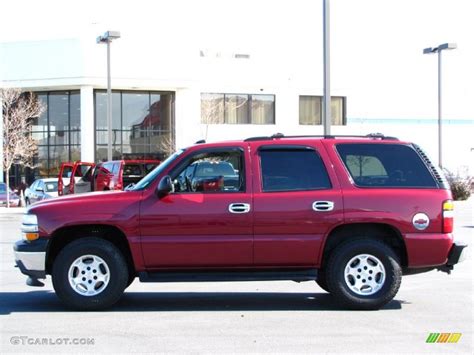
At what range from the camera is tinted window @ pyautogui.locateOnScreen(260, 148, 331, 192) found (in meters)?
7.78

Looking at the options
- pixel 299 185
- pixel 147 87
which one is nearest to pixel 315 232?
pixel 299 185

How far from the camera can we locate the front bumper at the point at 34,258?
7.59 m

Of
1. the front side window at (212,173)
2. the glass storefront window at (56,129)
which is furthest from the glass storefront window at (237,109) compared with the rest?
the front side window at (212,173)

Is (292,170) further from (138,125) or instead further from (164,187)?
(138,125)

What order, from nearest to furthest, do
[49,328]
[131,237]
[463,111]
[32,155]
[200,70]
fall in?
1. [49,328]
2. [131,237]
3. [32,155]
4. [200,70]
5. [463,111]

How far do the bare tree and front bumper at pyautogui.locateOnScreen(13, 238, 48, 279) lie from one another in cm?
2833

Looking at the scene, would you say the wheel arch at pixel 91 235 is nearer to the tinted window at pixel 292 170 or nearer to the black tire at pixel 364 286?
the tinted window at pixel 292 170

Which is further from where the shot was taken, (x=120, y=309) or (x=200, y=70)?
(x=200, y=70)

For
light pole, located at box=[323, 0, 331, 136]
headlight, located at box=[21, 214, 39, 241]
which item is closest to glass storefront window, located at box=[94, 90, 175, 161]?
light pole, located at box=[323, 0, 331, 136]

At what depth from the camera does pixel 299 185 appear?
779cm

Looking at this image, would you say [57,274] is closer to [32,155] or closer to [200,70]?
[32,155]

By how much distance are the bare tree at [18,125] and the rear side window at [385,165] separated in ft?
96.3

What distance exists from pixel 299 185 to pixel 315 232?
1.86 ft

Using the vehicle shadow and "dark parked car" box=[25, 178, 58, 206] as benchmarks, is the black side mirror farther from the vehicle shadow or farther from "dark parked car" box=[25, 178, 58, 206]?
"dark parked car" box=[25, 178, 58, 206]
